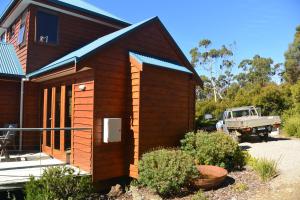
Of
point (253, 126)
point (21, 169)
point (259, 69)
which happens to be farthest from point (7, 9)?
point (259, 69)

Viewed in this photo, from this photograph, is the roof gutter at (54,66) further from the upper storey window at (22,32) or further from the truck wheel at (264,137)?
the truck wheel at (264,137)

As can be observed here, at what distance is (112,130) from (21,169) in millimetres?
2817

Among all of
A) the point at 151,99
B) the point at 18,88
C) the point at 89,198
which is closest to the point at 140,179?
the point at 89,198

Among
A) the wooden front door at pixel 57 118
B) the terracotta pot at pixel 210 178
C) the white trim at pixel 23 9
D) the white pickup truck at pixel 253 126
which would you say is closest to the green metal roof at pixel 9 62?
the white trim at pixel 23 9

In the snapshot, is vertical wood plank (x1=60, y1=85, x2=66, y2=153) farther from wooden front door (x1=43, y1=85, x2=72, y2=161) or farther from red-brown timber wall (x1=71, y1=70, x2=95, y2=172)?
red-brown timber wall (x1=71, y1=70, x2=95, y2=172)

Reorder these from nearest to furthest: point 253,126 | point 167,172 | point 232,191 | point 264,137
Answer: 1. point 167,172
2. point 232,191
3. point 253,126
4. point 264,137

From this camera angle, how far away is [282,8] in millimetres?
10875


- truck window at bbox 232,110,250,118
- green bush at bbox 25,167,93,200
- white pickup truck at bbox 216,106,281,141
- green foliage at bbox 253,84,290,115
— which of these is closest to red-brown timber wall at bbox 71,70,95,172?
green bush at bbox 25,167,93,200

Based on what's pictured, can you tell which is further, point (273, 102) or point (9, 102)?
point (273, 102)

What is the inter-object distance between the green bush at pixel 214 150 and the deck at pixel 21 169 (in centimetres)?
353

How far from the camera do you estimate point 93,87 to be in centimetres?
746

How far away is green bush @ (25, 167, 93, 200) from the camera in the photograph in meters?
5.91

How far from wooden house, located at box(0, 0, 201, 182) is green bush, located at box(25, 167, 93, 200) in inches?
37.4

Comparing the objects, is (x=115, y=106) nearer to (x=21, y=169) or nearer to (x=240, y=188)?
(x=21, y=169)
